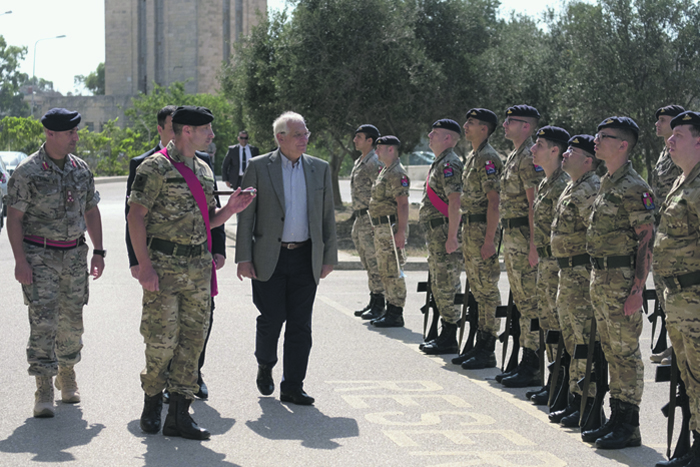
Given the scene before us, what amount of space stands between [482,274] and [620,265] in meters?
2.35

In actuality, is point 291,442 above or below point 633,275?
below

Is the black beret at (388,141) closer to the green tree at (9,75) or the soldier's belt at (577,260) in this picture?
the soldier's belt at (577,260)

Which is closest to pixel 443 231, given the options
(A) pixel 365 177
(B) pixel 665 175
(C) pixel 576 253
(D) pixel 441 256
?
(D) pixel 441 256

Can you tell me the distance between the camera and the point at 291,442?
17.4 ft

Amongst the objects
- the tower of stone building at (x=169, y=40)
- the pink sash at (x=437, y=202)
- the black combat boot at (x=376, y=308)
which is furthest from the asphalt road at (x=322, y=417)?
the tower of stone building at (x=169, y=40)

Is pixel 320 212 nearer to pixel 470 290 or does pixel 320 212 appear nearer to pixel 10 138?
pixel 470 290

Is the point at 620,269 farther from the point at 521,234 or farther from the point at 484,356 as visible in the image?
the point at 484,356

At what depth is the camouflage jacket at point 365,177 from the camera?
32.8 feet

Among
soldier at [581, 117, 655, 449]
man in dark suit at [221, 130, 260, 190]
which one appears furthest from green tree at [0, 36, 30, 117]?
soldier at [581, 117, 655, 449]

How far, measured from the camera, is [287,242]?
629 centimetres

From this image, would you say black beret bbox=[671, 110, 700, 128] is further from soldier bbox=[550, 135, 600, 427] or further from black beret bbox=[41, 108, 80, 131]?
black beret bbox=[41, 108, 80, 131]

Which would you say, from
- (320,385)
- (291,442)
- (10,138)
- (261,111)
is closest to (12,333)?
(320,385)

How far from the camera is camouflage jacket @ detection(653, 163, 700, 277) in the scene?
15.0 feet

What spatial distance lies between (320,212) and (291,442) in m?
1.82
